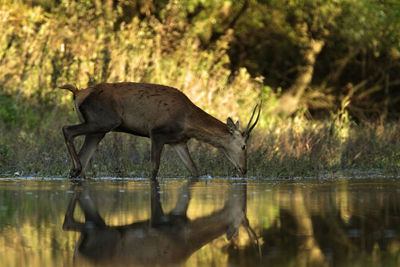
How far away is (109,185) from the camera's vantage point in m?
12.1

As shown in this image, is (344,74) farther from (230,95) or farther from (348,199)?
(348,199)

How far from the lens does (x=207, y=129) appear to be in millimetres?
14492

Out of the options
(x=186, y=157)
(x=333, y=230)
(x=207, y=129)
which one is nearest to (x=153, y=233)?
(x=333, y=230)

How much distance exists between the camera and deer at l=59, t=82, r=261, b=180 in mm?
13633

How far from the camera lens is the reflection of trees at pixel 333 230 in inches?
245

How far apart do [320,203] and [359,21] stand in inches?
668

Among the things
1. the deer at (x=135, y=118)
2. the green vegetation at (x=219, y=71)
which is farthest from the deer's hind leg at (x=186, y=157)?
the green vegetation at (x=219, y=71)

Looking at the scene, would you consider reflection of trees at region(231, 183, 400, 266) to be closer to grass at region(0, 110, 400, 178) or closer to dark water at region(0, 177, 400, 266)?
dark water at region(0, 177, 400, 266)

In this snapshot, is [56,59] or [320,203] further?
[56,59]

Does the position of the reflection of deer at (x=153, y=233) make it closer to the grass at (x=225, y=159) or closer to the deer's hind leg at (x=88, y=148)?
the deer's hind leg at (x=88, y=148)

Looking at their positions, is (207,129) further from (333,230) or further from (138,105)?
(333,230)

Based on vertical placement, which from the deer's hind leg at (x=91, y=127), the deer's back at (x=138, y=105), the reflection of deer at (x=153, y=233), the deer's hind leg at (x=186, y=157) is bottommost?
the reflection of deer at (x=153, y=233)

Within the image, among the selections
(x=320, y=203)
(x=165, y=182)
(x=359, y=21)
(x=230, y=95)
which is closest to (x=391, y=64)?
(x=359, y=21)

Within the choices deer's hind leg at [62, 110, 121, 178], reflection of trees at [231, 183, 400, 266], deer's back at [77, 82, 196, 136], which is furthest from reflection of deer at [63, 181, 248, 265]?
deer's back at [77, 82, 196, 136]
